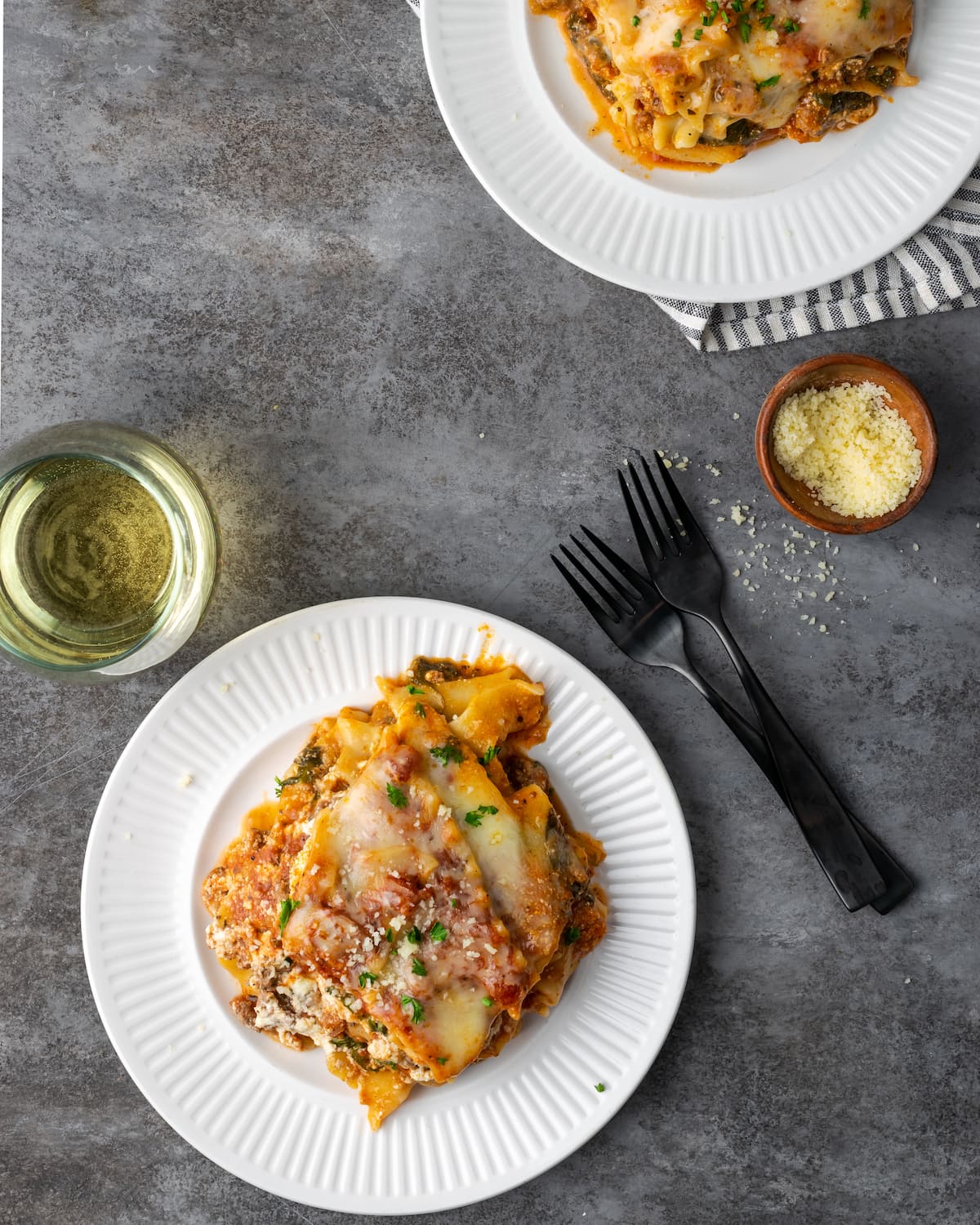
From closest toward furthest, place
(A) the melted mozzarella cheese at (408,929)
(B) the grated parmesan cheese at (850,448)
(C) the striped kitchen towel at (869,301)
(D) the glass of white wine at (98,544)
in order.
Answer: (A) the melted mozzarella cheese at (408,929)
(D) the glass of white wine at (98,544)
(B) the grated parmesan cheese at (850,448)
(C) the striped kitchen towel at (869,301)

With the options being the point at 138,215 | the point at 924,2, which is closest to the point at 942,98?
the point at 924,2

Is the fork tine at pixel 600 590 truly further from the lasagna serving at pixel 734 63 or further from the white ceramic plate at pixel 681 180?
the lasagna serving at pixel 734 63

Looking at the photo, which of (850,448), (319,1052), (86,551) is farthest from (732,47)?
(319,1052)

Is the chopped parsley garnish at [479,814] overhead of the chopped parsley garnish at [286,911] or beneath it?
overhead

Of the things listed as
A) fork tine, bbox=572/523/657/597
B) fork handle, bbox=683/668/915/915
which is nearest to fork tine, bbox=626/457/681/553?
fork tine, bbox=572/523/657/597

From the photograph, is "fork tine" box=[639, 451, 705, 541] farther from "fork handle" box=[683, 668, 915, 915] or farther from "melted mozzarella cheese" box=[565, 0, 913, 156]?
"melted mozzarella cheese" box=[565, 0, 913, 156]

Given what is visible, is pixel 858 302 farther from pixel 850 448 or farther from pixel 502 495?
pixel 502 495

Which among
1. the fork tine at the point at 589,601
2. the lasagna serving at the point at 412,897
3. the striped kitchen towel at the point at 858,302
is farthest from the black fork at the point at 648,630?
the striped kitchen towel at the point at 858,302
